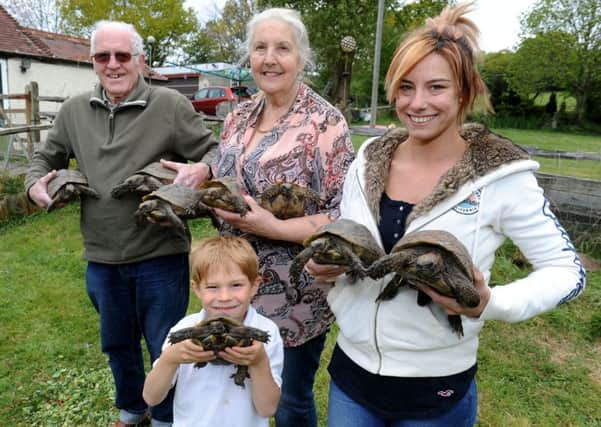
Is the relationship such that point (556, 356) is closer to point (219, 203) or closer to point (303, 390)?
point (303, 390)

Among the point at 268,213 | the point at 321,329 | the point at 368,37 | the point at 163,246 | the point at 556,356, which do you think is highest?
the point at 368,37

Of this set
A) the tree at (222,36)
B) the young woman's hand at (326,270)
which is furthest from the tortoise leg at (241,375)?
the tree at (222,36)

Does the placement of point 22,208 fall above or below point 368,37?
below

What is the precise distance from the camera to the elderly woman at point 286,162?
2410mm

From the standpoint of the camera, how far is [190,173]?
290 cm

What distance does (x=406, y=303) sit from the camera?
1878 mm

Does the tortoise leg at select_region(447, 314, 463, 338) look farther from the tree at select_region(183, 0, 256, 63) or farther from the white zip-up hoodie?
the tree at select_region(183, 0, 256, 63)

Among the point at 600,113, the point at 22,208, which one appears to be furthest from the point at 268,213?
the point at 600,113

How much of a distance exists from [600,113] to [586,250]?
40048 mm

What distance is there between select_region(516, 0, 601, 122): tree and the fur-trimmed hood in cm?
4367

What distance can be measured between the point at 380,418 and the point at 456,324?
1.74ft

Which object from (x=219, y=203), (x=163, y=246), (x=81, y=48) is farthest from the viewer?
(x=81, y=48)

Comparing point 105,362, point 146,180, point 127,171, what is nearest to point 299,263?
point 146,180

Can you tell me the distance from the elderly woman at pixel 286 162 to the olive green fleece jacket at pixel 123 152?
0.59 metres
